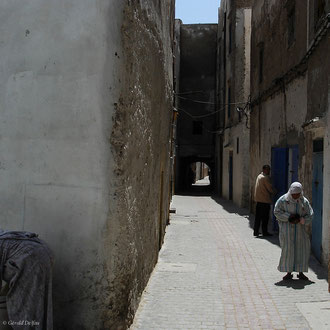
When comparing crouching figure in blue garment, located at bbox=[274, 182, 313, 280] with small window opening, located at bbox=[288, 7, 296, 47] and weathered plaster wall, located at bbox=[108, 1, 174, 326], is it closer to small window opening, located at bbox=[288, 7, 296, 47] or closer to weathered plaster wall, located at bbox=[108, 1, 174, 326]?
weathered plaster wall, located at bbox=[108, 1, 174, 326]

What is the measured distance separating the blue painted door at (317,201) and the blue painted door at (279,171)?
2353 millimetres

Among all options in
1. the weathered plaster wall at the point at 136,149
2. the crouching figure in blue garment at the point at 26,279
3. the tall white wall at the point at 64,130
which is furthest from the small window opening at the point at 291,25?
the crouching figure in blue garment at the point at 26,279

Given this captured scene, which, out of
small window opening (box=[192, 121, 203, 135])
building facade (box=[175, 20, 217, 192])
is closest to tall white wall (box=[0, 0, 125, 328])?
building facade (box=[175, 20, 217, 192])

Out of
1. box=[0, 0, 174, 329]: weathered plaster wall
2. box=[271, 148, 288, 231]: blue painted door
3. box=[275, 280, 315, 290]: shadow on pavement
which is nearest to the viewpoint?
box=[0, 0, 174, 329]: weathered plaster wall

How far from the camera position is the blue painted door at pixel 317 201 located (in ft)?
24.2

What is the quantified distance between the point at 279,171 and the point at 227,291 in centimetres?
538

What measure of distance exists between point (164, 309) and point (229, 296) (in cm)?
102

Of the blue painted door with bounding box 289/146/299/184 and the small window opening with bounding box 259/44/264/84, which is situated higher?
the small window opening with bounding box 259/44/264/84

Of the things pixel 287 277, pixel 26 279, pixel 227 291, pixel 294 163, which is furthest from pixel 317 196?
pixel 26 279

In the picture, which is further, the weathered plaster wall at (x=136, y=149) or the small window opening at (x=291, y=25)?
the small window opening at (x=291, y=25)

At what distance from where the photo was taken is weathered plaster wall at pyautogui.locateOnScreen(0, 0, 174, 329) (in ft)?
12.6

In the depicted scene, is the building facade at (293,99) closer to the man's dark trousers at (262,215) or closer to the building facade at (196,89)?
the man's dark trousers at (262,215)

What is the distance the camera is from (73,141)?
154 inches

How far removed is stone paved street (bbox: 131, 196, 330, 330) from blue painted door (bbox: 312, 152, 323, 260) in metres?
0.45
